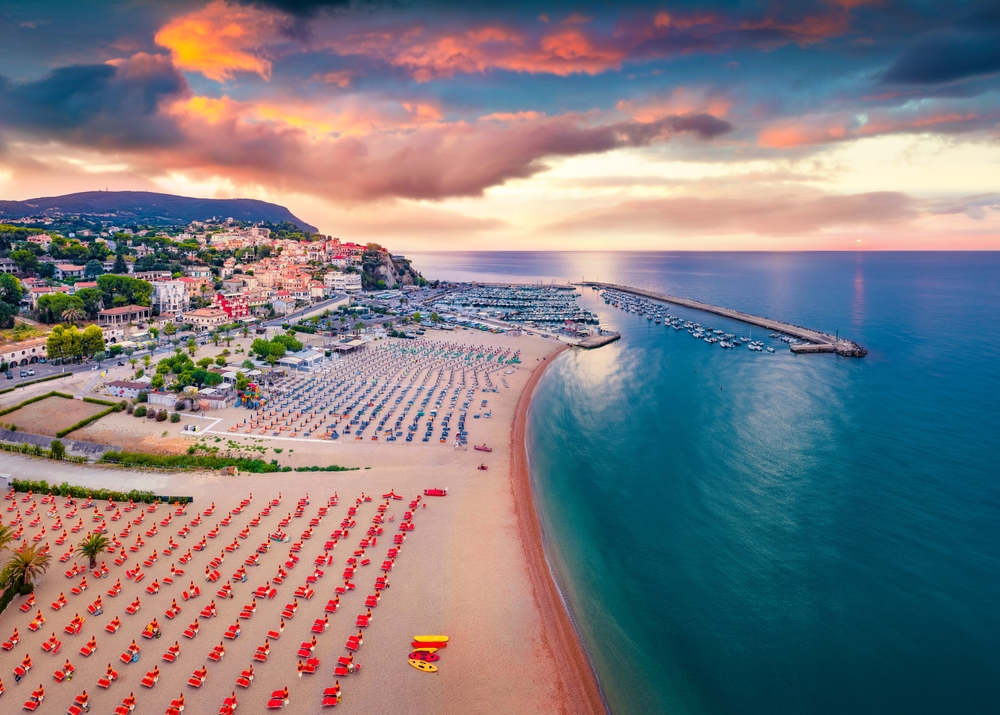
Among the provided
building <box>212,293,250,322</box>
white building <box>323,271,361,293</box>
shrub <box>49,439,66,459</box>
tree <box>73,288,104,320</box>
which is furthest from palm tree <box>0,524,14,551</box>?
white building <box>323,271,361,293</box>

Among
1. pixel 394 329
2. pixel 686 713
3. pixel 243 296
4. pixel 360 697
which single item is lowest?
pixel 686 713

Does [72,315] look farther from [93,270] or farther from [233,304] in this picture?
[93,270]

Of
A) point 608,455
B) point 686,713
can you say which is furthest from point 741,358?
point 686,713

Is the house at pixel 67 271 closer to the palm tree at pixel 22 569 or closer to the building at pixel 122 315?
the building at pixel 122 315

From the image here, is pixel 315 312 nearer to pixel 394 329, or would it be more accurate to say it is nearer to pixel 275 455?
pixel 394 329

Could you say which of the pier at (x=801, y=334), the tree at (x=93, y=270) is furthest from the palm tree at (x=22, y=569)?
the tree at (x=93, y=270)

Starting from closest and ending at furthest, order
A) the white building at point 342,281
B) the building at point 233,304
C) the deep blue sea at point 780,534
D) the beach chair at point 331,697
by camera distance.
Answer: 1. the beach chair at point 331,697
2. the deep blue sea at point 780,534
3. the building at point 233,304
4. the white building at point 342,281

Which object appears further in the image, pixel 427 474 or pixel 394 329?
pixel 394 329

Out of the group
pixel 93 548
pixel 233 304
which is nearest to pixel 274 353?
pixel 233 304
